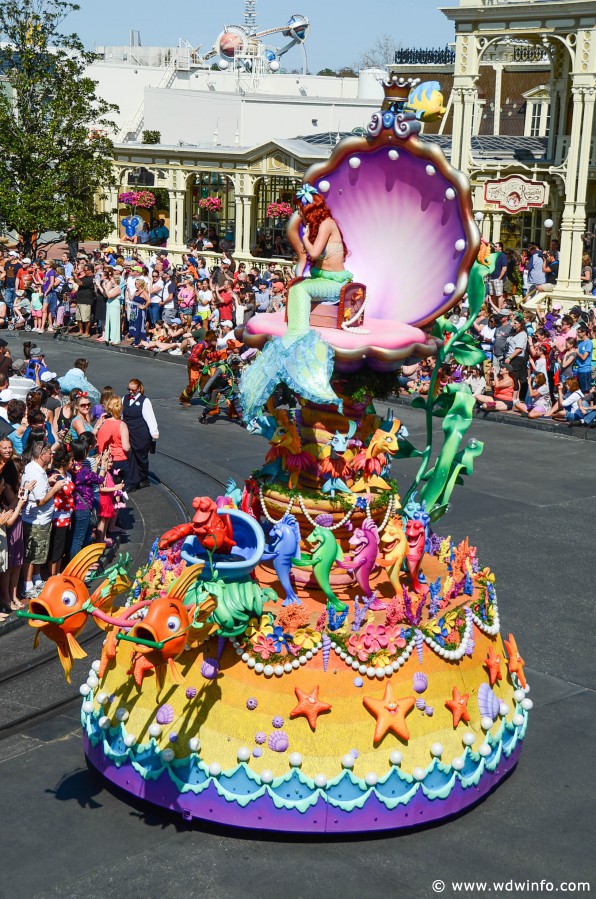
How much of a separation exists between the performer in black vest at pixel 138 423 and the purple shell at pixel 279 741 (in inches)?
306

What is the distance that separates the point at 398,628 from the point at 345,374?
1.68 metres

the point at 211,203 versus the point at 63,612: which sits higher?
the point at 63,612

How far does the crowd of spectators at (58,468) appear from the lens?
10.6 metres

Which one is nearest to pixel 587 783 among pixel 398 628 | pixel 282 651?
pixel 398 628

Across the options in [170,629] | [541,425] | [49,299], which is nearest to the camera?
[170,629]

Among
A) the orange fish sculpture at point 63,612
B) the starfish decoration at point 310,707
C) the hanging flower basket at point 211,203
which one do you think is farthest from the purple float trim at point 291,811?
the hanging flower basket at point 211,203

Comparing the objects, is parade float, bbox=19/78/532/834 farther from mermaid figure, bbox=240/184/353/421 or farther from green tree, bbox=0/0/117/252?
green tree, bbox=0/0/117/252

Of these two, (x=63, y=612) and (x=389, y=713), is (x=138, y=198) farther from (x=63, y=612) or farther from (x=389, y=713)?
(x=389, y=713)

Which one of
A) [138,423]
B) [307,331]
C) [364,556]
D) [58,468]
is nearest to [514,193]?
[138,423]

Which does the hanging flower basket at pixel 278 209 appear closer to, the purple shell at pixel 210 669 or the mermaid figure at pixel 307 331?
the mermaid figure at pixel 307 331

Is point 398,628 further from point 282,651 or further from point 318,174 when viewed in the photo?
point 318,174

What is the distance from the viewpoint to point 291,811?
23.1ft

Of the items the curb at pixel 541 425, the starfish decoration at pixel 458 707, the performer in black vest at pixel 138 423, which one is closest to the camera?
the starfish decoration at pixel 458 707

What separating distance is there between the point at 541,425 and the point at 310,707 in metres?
12.7
